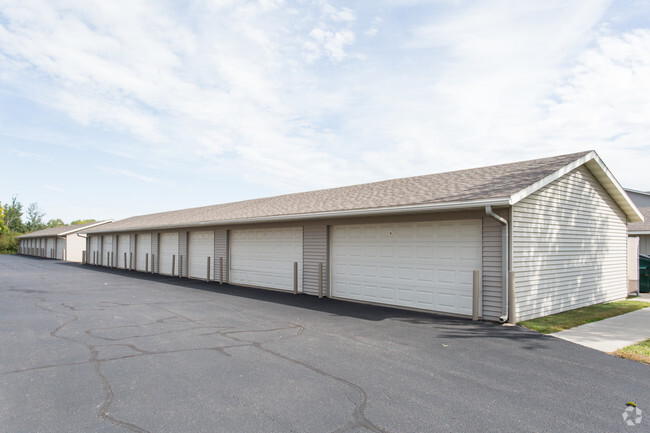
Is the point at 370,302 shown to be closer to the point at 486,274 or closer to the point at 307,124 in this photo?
the point at 486,274

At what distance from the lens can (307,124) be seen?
1784 centimetres

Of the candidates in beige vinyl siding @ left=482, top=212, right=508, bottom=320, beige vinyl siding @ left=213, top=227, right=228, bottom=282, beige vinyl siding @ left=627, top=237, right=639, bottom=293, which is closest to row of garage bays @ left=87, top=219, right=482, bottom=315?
beige vinyl siding @ left=213, top=227, right=228, bottom=282

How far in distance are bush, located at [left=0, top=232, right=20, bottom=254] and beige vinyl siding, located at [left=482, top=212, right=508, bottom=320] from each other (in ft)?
251

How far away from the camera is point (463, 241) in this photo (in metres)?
9.18

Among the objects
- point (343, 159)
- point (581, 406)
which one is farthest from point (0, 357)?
point (343, 159)

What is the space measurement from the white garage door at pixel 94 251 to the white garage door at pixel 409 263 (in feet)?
89.3

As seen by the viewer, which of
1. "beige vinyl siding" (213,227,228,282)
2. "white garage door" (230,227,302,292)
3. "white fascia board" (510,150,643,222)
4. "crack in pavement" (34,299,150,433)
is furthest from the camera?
"beige vinyl siding" (213,227,228,282)

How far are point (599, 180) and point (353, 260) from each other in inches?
315

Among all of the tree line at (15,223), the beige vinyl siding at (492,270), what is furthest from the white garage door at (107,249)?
the tree line at (15,223)

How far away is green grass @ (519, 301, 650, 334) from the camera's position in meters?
8.09

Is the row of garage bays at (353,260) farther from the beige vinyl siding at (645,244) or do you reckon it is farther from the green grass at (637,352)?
the beige vinyl siding at (645,244)

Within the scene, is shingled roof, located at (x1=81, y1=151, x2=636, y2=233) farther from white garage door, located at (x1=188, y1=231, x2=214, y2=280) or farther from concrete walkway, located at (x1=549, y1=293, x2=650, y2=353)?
white garage door, located at (x1=188, y1=231, x2=214, y2=280)

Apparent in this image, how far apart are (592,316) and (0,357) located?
470 inches

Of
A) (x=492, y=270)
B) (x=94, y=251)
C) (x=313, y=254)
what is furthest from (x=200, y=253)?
(x=94, y=251)
